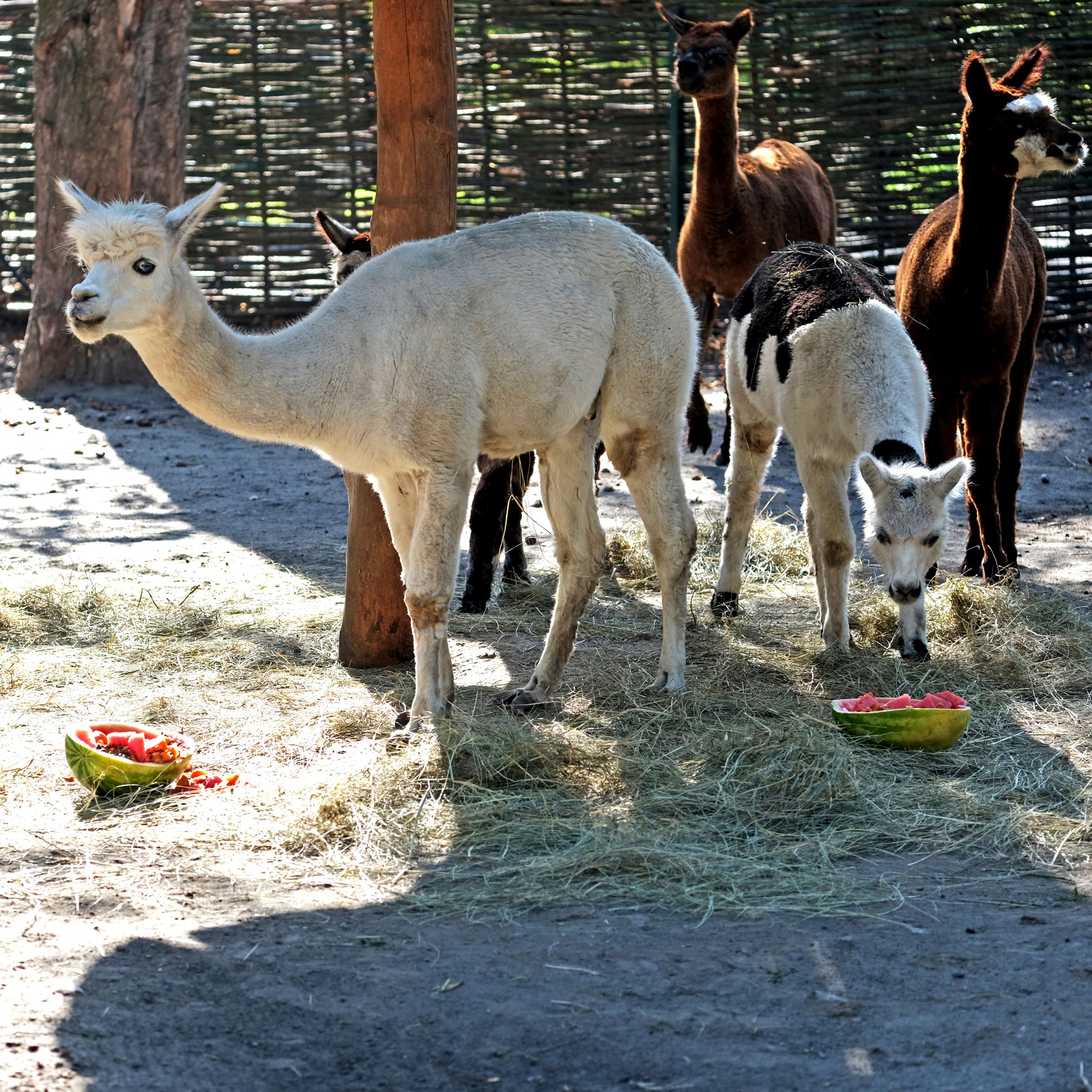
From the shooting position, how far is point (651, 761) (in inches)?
174

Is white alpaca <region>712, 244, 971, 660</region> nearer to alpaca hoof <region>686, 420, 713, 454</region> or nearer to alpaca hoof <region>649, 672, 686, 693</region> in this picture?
alpaca hoof <region>649, 672, 686, 693</region>

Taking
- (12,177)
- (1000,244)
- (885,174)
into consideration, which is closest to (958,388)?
(1000,244)

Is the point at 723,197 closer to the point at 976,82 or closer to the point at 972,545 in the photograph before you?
the point at 976,82

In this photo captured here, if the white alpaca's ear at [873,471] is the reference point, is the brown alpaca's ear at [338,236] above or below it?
above

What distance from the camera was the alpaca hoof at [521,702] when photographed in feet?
16.5

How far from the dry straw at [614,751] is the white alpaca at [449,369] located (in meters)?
0.40

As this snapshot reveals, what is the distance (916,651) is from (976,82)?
9.16ft

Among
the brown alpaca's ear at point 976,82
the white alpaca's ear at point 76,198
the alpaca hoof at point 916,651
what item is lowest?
the alpaca hoof at point 916,651

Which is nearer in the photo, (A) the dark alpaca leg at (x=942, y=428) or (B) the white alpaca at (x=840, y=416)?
(B) the white alpaca at (x=840, y=416)

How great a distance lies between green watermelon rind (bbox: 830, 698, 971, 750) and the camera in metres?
4.47

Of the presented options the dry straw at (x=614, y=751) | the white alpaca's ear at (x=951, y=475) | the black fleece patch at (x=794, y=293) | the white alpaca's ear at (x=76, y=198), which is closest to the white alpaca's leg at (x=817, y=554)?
the dry straw at (x=614, y=751)

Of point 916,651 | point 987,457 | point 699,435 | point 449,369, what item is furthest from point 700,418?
point 449,369

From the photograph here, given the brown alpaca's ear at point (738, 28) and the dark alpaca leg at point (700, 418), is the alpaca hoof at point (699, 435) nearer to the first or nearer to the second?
the dark alpaca leg at point (700, 418)

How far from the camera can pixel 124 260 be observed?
396cm
